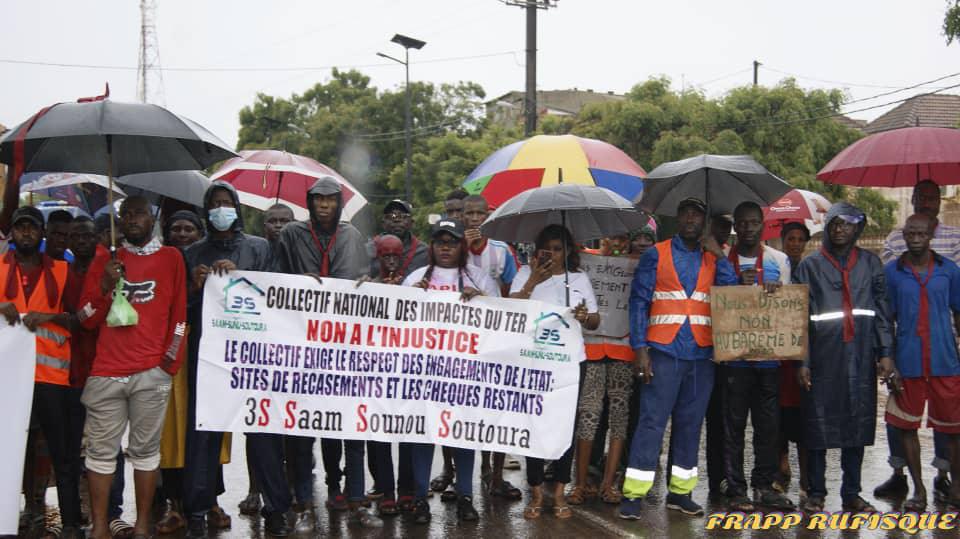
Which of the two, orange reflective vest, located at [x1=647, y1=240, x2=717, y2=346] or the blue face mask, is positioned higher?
the blue face mask

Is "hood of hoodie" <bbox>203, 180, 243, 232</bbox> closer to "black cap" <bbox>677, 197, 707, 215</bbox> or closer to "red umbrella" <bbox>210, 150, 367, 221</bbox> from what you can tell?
"red umbrella" <bbox>210, 150, 367, 221</bbox>

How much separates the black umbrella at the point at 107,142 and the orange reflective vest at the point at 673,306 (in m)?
3.04

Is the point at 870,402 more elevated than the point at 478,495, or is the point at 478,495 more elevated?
the point at 870,402

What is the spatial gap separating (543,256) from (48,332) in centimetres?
322

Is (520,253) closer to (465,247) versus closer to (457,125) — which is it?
(465,247)

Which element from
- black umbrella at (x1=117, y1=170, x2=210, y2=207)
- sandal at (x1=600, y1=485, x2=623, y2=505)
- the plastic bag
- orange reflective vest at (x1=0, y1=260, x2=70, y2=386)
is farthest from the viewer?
black umbrella at (x1=117, y1=170, x2=210, y2=207)

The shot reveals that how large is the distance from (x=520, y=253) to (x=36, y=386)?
4333mm

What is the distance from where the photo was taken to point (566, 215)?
712 centimetres

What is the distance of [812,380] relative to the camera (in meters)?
6.84

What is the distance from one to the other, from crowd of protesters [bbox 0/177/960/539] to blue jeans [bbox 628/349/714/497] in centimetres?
1

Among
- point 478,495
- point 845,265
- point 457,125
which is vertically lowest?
point 478,495

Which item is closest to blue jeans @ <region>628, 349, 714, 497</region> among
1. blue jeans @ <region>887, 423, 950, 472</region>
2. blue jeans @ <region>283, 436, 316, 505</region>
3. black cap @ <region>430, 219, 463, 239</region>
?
black cap @ <region>430, 219, 463, 239</region>

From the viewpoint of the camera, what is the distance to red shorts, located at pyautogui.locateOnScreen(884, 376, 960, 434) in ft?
22.4

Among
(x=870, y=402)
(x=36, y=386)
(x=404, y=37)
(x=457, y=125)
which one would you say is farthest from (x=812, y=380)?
(x=457, y=125)
